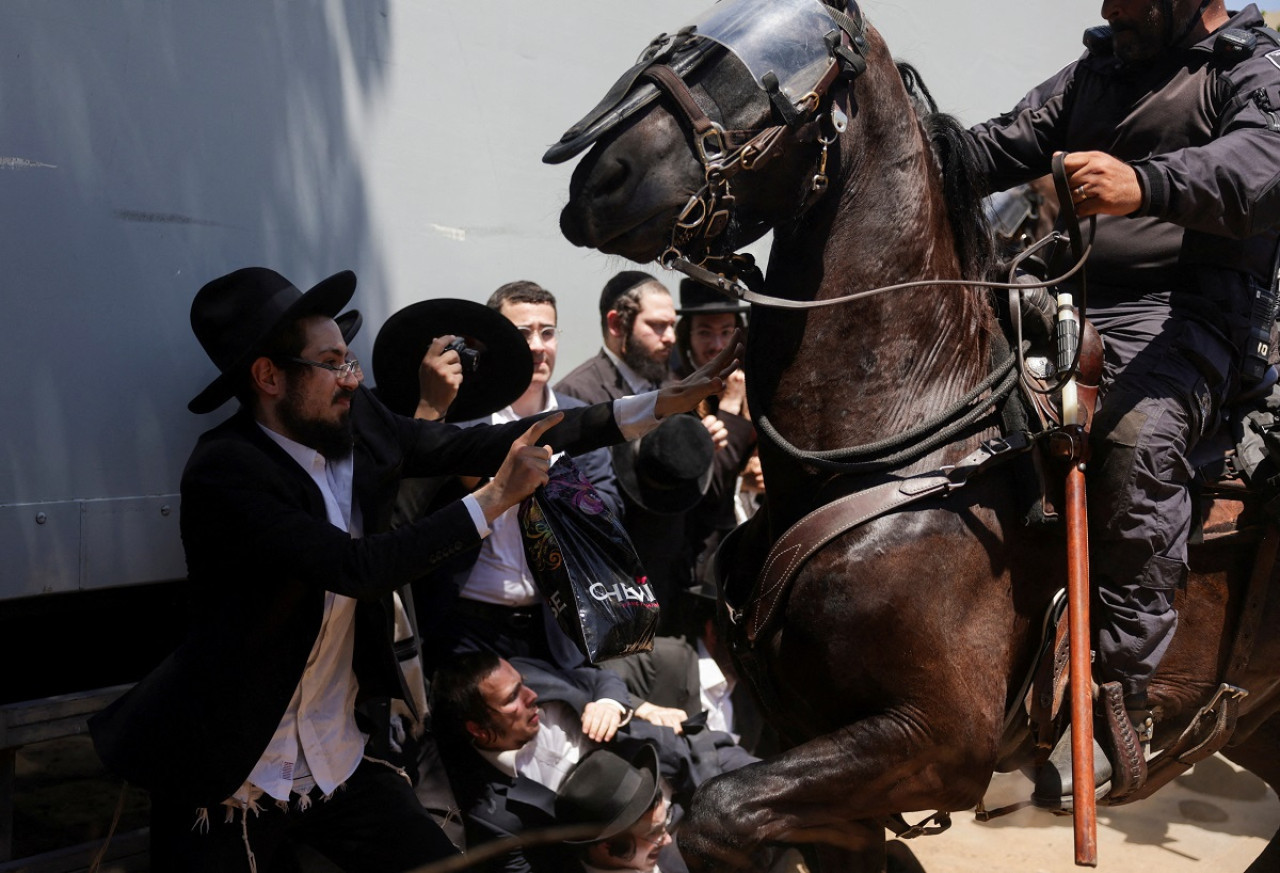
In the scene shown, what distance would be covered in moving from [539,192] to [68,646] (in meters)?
2.31

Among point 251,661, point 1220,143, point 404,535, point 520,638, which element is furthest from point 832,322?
point 520,638

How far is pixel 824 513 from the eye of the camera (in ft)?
8.82

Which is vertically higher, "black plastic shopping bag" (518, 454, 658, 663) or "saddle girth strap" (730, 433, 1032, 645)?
"saddle girth strap" (730, 433, 1032, 645)

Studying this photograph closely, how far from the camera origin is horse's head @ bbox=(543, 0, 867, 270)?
2641 mm

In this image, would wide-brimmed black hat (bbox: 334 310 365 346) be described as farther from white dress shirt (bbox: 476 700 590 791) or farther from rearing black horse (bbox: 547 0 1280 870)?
white dress shirt (bbox: 476 700 590 791)

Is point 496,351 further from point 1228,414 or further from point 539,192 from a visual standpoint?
point 1228,414

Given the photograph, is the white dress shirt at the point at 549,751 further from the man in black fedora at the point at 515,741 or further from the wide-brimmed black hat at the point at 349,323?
the wide-brimmed black hat at the point at 349,323

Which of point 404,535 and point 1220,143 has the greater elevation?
point 1220,143

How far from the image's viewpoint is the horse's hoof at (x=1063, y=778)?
290 centimetres

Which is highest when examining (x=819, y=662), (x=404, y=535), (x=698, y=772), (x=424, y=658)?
(x=404, y=535)

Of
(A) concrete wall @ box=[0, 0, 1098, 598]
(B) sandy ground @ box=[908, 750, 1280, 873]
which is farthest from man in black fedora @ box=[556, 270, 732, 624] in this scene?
(B) sandy ground @ box=[908, 750, 1280, 873]

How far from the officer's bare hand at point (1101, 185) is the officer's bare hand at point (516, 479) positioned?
1.35 metres

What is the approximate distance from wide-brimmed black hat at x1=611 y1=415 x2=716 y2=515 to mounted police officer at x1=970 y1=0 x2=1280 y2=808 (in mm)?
1599

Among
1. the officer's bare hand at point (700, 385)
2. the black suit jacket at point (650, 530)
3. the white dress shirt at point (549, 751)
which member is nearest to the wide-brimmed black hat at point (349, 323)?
the officer's bare hand at point (700, 385)
